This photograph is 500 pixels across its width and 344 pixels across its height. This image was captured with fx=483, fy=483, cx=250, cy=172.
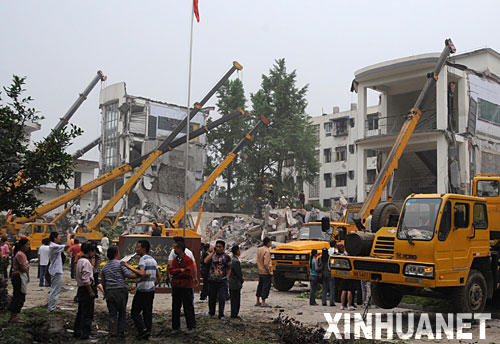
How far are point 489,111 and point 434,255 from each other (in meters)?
22.8

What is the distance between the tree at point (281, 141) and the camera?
43.3 m

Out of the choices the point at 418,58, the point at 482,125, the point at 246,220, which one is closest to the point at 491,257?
the point at 418,58

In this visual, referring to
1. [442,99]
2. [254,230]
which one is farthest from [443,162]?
[254,230]

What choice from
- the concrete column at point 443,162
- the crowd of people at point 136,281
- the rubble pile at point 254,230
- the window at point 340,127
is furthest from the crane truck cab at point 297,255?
the window at point 340,127

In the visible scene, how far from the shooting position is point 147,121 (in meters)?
45.5

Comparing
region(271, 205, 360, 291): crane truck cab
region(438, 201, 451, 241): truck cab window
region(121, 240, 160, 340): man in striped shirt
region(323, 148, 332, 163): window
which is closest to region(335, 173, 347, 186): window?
region(323, 148, 332, 163): window

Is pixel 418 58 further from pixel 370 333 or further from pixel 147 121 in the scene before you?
pixel 147 121

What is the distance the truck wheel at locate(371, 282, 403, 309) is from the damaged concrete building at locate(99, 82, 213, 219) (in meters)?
32.8

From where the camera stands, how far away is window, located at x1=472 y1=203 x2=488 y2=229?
35.2 feet

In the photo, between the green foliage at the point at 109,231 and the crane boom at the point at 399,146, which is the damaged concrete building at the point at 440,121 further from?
the green foliage at the point at 109,231

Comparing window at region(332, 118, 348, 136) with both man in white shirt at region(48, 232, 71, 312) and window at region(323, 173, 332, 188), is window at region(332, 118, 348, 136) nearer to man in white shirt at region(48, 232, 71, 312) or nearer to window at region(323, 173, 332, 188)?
window at region(323, 173, 332, 188)

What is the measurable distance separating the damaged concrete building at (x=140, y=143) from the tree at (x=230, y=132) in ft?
11.7

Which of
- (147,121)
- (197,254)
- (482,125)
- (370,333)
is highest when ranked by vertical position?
(147,121)

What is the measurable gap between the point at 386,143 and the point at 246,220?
507 inches
